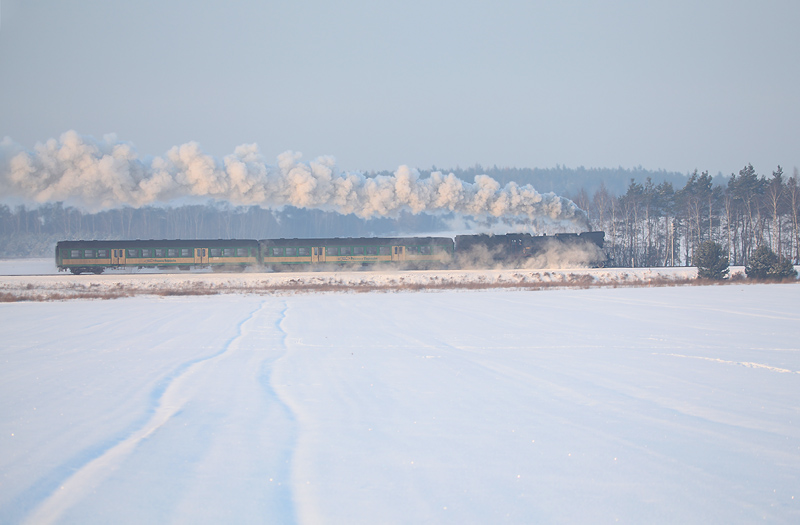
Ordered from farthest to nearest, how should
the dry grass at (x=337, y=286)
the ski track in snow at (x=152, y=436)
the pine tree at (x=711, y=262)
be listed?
the pine tree at (x=711, y=262) < the dry grass at (x=337, y=286) < the ski track in snow at (x=152, y=436)

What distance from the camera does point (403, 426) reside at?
22.9 feet

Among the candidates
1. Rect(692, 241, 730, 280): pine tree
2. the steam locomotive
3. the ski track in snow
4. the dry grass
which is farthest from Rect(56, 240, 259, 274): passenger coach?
the ski track in snow

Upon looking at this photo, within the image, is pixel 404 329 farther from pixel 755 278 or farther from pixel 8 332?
pixel 755 278

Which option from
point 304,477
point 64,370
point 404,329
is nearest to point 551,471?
point 304,477

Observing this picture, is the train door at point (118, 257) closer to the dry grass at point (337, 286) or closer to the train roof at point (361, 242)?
the dry grass at point (337, 286)

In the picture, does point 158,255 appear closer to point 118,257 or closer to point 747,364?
point 118,257

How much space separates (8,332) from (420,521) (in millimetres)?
16447

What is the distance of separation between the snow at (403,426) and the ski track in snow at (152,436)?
0.02m

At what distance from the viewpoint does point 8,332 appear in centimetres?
1598

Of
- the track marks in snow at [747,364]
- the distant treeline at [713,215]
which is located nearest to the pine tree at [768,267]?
the distant treeline at [713,215]

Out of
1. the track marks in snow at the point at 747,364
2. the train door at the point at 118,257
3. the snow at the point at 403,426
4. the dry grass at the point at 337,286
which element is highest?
the train door at the point at 118,257

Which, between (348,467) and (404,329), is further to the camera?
(404,329)

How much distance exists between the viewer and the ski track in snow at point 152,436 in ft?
15.5

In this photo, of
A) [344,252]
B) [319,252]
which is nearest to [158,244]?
[319,252]
